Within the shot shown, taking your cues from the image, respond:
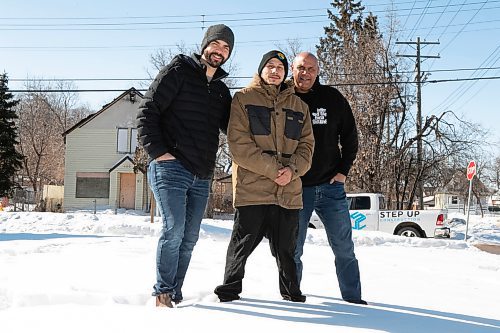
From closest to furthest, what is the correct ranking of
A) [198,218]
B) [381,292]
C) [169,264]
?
[169,264] → [198,218] → [381,292]

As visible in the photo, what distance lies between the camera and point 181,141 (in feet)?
11.0

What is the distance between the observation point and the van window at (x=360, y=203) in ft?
50.5

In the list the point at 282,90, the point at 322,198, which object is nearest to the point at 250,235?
the point at 322,198

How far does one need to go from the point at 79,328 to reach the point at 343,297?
6.76 ft

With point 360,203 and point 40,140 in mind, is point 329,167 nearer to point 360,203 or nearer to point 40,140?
point 360,203

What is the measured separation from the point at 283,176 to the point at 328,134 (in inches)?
32.6

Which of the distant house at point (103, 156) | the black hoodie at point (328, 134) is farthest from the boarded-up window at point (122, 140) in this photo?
the black hoodie at point (328, 134)

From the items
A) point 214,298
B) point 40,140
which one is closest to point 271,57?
point 214,298

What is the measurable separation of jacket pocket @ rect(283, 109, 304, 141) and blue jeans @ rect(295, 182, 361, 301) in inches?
23.0

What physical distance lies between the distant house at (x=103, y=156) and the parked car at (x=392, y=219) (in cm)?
2013

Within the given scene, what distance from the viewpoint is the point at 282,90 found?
11.8 ft

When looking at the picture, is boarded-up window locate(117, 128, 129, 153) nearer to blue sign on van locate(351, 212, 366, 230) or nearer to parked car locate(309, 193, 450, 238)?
parked car locate(309, 193, 450, 238)

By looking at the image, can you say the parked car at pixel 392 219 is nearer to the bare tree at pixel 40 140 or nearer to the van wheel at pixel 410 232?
the van wheel at pixel 410 232

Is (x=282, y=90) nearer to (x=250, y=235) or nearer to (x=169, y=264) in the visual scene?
(x=250, y=235)
